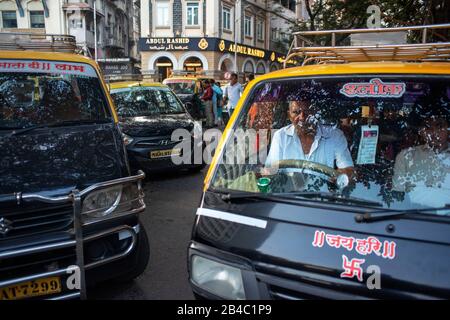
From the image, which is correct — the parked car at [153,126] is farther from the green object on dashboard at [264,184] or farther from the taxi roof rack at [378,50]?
the green object on dashboard at [264,184]

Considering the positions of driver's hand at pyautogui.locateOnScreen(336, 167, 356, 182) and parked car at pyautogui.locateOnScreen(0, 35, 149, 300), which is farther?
parked car at pyautogui.locateOnScreen(0, 35, 149, 300)

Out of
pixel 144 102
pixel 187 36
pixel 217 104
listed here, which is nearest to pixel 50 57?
pixel 144 102

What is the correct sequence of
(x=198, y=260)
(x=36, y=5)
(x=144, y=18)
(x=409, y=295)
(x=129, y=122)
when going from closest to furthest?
(x=409, y=295) → (x=198, y=260) → (x=129, y=122) → (x=144, y=18) → (x=36, y=5)

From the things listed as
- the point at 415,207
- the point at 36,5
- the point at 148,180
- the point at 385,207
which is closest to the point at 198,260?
the point at 385,207

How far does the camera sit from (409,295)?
5.67ft

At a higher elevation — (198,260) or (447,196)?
(447,196)

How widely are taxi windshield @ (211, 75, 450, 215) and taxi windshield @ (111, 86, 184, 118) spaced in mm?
5565

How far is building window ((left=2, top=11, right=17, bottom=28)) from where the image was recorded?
121ft

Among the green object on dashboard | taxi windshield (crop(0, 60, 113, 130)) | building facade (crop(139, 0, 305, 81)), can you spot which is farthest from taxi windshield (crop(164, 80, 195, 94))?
the green object on dashboard

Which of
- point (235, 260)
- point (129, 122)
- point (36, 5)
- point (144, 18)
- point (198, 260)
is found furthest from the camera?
point (36, 5)

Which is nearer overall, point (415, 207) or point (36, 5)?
point (415, 207)

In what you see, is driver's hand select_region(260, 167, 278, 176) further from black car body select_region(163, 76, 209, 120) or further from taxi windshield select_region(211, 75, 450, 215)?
black car body select_region(163, 76, 209, 120)

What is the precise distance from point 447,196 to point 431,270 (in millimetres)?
636

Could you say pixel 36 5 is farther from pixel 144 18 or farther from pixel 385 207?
pixel 385 207
